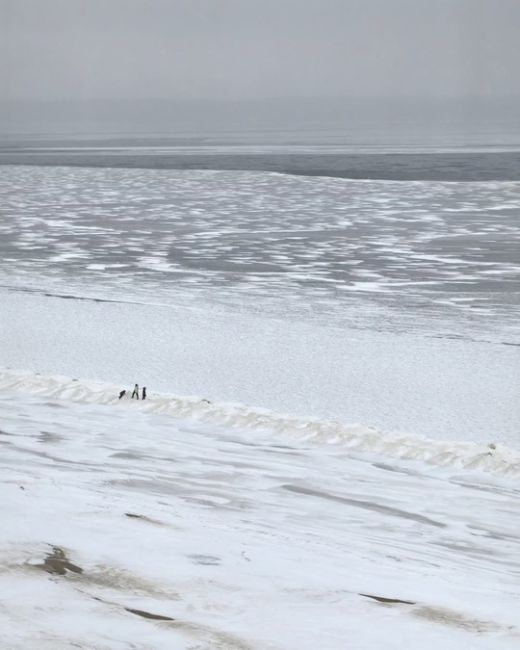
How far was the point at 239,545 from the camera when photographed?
1935mm

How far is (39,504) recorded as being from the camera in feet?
6.87

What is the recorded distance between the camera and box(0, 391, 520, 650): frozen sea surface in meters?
1.53

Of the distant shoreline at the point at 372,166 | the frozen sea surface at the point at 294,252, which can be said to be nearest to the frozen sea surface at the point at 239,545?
the frozen sea surface at the point at 294,252

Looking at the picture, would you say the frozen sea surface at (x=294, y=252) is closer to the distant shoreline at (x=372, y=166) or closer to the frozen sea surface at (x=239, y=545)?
the frozen sea surface at (x=239, y=545)

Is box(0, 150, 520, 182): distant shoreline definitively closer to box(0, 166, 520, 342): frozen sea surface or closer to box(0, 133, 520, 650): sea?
box(0, 166, 520, 342): frozen sea surface

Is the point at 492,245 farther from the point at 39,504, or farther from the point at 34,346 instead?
the point at 39,504

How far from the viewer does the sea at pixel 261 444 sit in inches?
64.0

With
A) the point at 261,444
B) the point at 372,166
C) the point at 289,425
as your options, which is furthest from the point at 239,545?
the point at 372,166

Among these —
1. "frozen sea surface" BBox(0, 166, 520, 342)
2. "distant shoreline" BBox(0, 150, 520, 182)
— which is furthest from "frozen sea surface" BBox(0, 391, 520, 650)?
"distant shoreline" BBox(0, 150, 520, 182)

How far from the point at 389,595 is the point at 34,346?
3012 mm

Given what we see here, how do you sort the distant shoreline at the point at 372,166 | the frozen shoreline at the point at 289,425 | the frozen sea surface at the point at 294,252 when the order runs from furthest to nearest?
the distant shoreline at the point at 372,166 → the frozen sea surface at the point at 294,252 → the frozen shoreline at the point at 289,425

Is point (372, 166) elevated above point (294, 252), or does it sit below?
above

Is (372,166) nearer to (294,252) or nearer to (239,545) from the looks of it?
(294,252)

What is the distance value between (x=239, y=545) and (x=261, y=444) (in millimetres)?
1085
